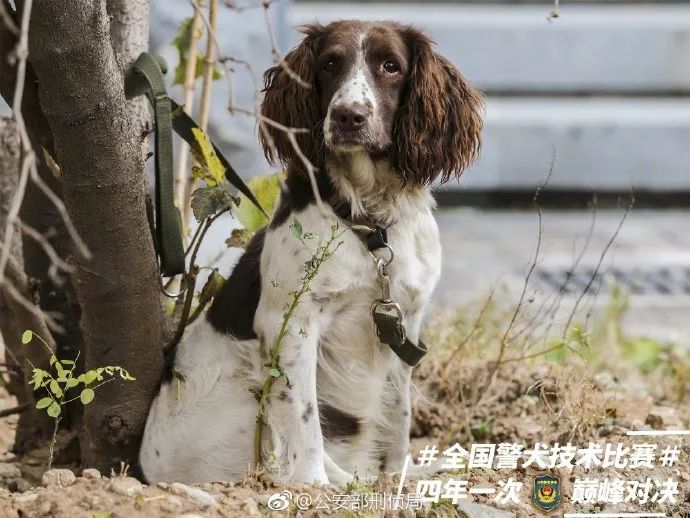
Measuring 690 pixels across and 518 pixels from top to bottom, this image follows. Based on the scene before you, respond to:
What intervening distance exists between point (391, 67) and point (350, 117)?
28 centimetres

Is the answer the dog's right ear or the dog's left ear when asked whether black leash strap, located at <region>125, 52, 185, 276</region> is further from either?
the dog's left ear

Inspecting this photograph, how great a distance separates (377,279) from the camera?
320 cm

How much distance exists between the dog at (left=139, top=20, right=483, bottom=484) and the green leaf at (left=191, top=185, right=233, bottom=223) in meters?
0.16

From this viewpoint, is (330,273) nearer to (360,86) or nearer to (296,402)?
(296,402)

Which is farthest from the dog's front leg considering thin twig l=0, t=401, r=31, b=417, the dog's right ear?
thin twig l=0, t=401, r=31, b=417

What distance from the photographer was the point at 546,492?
9.66ft

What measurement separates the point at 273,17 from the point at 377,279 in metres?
4.36

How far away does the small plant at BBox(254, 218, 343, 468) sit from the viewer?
9.88 ft

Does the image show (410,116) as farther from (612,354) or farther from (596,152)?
(596,152)

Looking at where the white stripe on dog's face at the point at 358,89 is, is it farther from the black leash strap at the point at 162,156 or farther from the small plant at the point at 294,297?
the black leash strap at the point at 162,156

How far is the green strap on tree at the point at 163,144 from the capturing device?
10.7ft

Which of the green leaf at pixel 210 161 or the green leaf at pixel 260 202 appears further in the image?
the green leaf at pixel 260 202

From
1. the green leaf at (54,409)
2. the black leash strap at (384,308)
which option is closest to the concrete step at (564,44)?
the black leash strap at (384,308)

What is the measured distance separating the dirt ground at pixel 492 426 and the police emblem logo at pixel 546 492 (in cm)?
2
